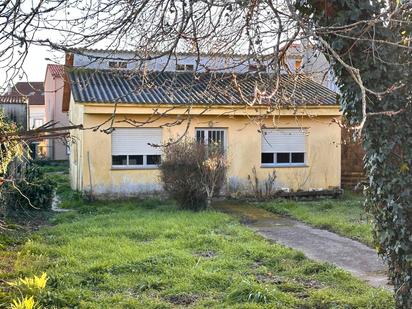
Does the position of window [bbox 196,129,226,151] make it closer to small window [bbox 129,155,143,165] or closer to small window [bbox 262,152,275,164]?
small window [bbox 262,152,275,164]

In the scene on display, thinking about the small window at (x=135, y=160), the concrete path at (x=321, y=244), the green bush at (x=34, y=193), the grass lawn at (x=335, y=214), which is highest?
the small window at (x=135, y=160)

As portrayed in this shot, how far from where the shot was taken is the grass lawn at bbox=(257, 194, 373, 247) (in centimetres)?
1234

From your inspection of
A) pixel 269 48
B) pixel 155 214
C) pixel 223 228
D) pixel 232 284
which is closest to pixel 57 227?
pixel 155 214

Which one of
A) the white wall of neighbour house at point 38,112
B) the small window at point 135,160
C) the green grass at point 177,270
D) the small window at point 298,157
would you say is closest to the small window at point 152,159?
the small window at point 135,160

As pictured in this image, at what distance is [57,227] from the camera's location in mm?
12969

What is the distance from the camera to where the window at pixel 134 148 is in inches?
729

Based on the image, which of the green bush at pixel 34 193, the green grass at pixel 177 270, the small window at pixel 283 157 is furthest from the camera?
the small window at pixel 283 157

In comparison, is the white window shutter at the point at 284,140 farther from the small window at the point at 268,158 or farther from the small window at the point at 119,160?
the small window at the point at 119,160

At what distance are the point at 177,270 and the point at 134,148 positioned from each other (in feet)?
34.0

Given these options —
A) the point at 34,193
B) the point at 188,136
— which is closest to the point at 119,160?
the point at 188,136

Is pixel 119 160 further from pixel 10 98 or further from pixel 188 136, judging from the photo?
pixel 10 98

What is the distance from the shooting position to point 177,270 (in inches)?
342

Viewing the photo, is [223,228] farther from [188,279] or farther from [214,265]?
[188,279]

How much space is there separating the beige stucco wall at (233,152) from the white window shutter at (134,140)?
246 millimetres
